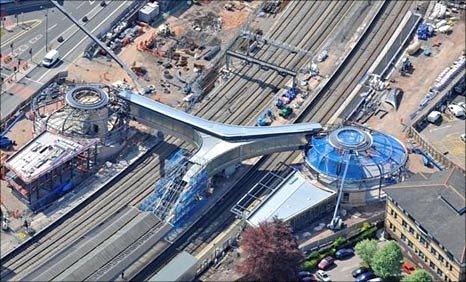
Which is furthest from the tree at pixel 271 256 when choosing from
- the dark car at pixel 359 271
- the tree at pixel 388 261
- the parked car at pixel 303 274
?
the tree at pixel 388 261

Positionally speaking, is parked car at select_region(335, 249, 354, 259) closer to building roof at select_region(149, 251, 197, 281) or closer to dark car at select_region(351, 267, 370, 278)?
dark car at select_region(351, 267, 370, 278)

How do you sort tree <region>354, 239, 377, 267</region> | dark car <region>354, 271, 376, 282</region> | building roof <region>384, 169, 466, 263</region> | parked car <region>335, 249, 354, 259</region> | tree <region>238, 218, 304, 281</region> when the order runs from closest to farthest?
tree <region>238, 218, 304, 281</region> → building roof <region>384, 169, 466, 263</region> → tree <region>354, 239, 377, 267</region> → dark car <region>354, 271, 376, 282</region> → parked car <region>335, 249, 354, 259</region>

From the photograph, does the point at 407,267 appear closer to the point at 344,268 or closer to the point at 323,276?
the point at 344,268

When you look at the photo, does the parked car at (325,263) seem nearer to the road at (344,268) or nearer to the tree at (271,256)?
the road at (344,268)

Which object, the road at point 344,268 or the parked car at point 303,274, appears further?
the road at point 344,268

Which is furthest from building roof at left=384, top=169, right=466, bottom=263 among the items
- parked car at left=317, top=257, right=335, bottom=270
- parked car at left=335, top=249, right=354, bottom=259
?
parked car at left=317, top=257, right=335, bottom=270

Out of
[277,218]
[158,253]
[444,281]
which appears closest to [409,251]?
[444,281]
